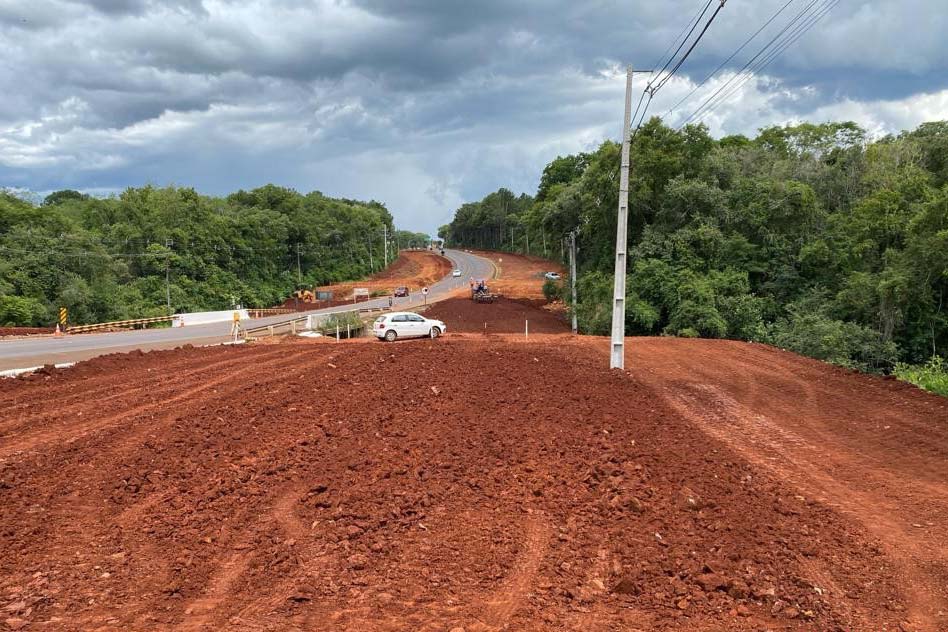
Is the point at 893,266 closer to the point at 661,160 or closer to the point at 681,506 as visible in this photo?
the point at 661,160

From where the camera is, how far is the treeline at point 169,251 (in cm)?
4722

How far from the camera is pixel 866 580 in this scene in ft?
16.2

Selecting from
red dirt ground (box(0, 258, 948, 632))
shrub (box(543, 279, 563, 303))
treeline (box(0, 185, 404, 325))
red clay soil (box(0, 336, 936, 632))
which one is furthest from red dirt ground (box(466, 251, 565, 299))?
red clay soil (box(0, 336, 936, 632))

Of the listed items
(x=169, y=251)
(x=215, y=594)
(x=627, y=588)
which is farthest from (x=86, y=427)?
(x=169, y=251)

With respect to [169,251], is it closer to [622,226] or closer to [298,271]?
[298,271]

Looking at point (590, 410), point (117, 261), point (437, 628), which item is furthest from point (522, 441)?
point (117, 261)

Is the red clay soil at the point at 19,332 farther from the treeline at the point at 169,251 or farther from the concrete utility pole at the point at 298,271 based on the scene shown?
the concrete utility pole at the point at 298,271

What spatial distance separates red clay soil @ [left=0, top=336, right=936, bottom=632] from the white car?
15.4 metres

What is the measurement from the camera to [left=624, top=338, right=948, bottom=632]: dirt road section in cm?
555

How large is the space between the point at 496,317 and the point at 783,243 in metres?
21.6

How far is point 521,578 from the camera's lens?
478 centimetres

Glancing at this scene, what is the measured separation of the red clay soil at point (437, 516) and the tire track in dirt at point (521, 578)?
2 centimetres

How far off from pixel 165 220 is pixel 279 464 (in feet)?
247

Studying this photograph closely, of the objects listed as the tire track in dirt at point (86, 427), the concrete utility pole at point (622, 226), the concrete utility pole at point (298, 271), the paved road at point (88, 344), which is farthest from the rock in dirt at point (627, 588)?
the concrete utility pole at point (298, 271)
